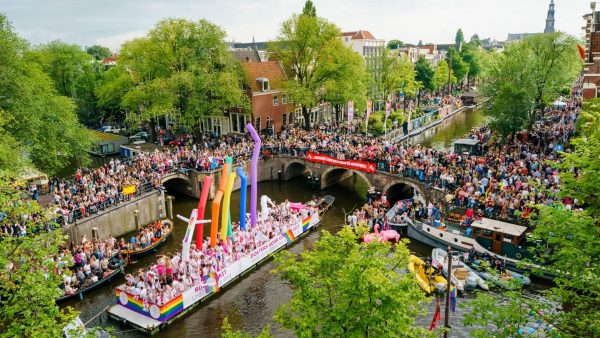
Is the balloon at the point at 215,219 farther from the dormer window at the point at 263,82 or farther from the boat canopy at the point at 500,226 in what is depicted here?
the dormer window at the point at 263,82

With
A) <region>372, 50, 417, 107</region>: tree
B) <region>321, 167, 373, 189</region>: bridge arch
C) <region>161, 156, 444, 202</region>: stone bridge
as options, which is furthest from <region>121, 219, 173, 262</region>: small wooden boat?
<region>372, 50, 417, 107</region>: tree

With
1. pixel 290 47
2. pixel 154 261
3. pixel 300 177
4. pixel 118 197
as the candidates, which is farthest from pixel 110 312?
pixel 290 47

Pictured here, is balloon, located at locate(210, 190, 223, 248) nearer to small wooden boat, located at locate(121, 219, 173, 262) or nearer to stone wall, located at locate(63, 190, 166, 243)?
small wooden boat, located at locate(121, 219, 173, 262)

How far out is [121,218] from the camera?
101 ft

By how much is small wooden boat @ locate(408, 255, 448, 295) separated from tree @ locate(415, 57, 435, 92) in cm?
6127

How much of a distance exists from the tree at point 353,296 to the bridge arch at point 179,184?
27.5 metres

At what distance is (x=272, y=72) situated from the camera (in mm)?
51906

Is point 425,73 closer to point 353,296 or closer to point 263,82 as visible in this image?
point 263,82

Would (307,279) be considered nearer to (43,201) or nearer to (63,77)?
(43,201)

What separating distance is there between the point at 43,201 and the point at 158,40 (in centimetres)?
2032

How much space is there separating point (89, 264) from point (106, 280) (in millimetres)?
1252

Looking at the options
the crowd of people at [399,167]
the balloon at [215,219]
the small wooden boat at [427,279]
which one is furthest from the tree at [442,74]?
the balloon at [215,219]

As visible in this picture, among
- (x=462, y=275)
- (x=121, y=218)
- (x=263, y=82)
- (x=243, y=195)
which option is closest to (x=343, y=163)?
(x=243, y=195)

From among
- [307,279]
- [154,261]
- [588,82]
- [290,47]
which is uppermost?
[290,47]
